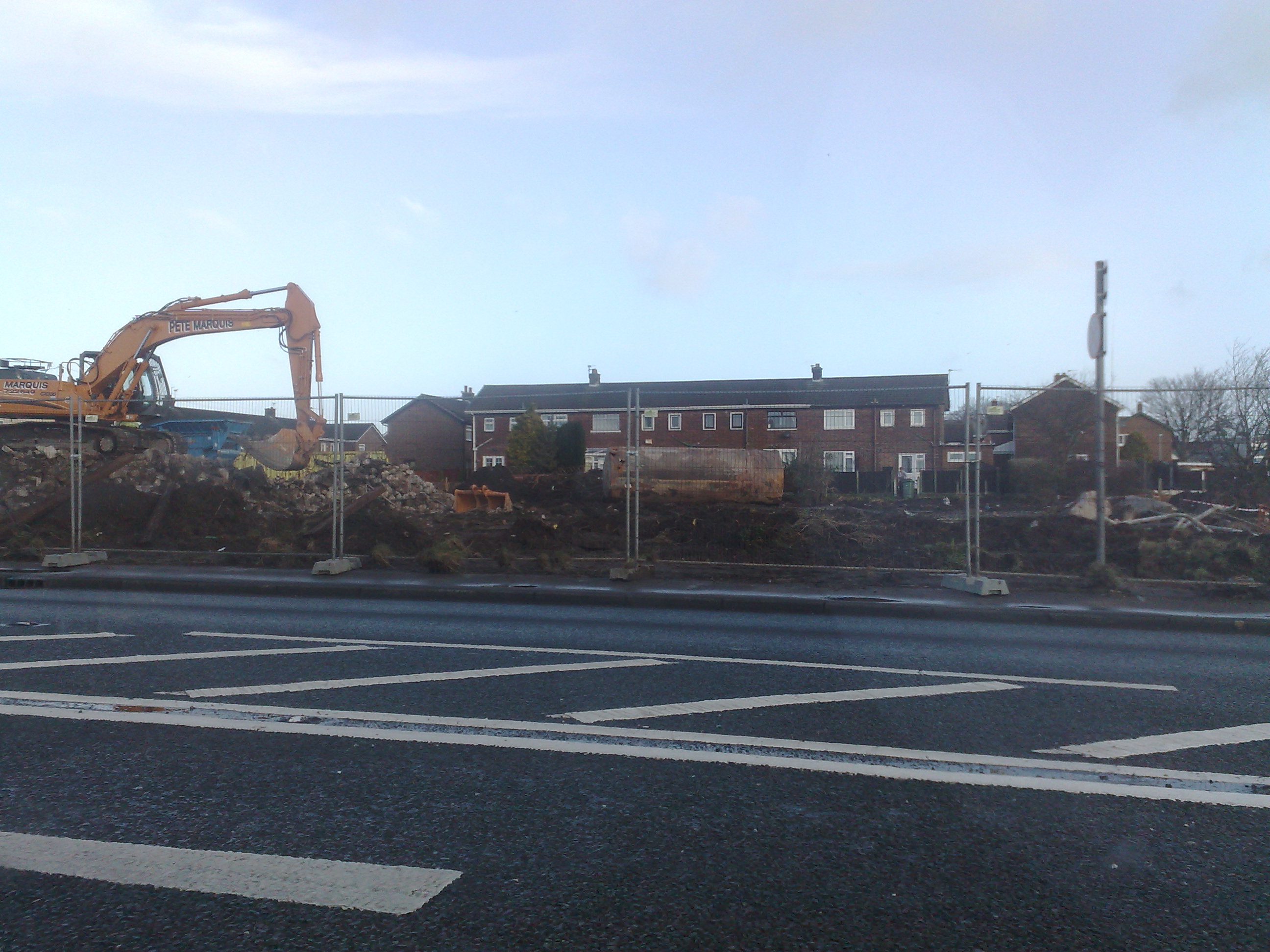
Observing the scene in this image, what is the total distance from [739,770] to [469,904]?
5.68 ft

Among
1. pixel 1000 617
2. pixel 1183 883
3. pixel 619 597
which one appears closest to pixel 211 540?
pixel 619 597

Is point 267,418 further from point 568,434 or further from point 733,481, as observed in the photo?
point 568,434

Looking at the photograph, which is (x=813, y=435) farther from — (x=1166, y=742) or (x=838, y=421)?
(x=1166, y=742)

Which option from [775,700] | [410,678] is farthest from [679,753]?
[410,678]

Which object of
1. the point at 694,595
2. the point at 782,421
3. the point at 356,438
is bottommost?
the point at 694,595

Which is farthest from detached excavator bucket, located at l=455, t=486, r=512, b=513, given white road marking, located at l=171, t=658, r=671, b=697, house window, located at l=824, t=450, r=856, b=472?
white road marking, located at l=171, t=658, r=671, b=697

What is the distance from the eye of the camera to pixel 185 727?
496 cm

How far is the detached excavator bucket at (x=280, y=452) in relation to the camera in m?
16.7

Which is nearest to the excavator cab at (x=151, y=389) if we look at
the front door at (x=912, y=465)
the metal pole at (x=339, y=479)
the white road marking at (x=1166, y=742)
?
the metal pole at (x=339, y=479)

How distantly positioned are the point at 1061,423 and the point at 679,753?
412 inches

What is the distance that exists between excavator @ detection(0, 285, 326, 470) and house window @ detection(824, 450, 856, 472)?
38.8 ft

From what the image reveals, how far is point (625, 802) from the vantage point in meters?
3.89

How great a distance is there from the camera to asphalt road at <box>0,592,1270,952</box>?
287 centimetres

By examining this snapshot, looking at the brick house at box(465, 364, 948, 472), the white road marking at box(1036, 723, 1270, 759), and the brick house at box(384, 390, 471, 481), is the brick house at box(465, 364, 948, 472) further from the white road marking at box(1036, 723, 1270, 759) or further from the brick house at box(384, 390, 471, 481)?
the white road marking at box(1036, 723, 1270, 759)
